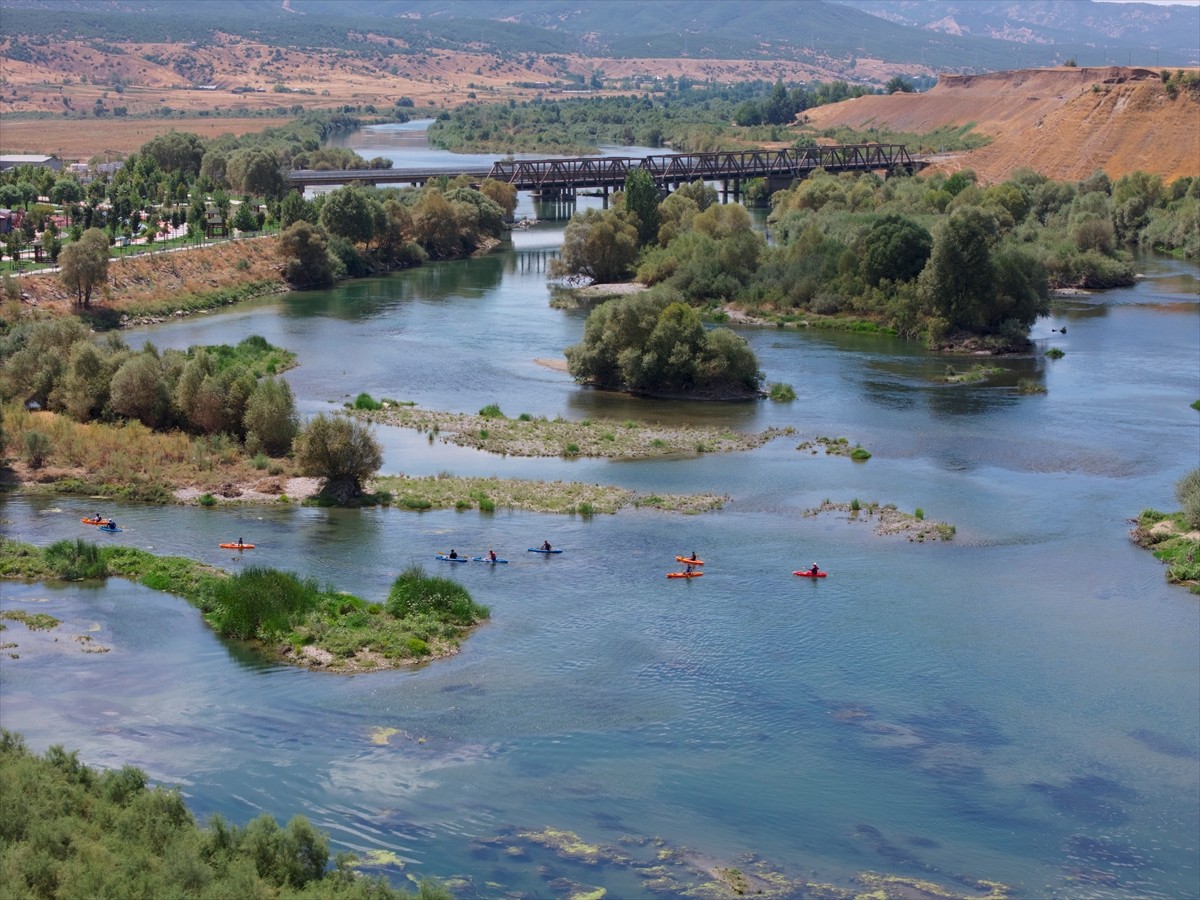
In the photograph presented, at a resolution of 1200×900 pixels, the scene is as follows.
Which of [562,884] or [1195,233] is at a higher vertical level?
[1195,233]

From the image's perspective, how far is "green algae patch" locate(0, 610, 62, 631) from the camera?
115 ft

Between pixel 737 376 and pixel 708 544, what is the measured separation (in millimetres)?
20274

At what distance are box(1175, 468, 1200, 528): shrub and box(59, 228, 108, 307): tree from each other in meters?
50.9

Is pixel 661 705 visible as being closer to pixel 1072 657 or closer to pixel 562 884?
pixel 562 884

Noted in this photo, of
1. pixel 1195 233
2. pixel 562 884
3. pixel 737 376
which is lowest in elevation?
pixel 562 884

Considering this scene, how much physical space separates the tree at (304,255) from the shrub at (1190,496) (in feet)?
185

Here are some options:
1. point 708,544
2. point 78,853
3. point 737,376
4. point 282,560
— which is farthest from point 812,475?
point 78,853

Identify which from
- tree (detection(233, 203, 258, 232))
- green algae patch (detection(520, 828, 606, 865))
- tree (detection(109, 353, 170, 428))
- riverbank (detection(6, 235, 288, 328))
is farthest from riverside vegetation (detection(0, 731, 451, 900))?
tree (detection(233, 203, 258, 232))

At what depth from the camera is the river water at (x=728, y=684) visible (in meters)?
26.3

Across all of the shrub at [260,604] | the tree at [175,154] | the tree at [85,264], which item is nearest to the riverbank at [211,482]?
the shrub at [260,604]

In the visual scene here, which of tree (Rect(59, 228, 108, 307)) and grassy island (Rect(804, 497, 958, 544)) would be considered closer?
grassy island (Rect(804, 497, 958, 544))

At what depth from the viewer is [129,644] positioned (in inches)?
1339

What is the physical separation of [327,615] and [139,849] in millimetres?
13065

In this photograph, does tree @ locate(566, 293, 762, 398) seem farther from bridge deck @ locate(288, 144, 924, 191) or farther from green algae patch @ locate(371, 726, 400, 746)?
bridge deck @ locate(288, 144, 924, 191)
